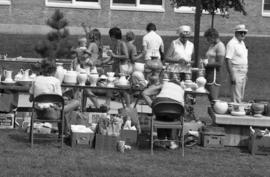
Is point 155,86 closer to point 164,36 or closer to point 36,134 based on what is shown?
point 36,134

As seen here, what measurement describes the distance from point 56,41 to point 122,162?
1989 cm

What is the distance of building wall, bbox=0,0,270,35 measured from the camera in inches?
1276

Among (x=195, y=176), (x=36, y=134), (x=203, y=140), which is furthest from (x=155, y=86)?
(x=195, y=176)

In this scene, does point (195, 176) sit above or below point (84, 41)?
below

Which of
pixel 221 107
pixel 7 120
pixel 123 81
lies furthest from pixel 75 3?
pixel 221 107

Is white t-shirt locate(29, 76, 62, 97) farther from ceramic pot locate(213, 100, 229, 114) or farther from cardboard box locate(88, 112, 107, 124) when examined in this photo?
ceramic pot locate(213, 100, 229, 114)

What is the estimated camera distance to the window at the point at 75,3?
3275 centimetres

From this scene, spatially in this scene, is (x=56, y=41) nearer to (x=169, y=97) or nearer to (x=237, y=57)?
(x=237, y=57)

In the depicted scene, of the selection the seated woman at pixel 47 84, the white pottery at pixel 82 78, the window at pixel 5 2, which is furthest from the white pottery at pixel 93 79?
the window at pixel 5 2

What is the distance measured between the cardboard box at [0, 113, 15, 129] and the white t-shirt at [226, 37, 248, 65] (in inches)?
162

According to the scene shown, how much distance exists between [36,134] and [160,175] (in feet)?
9.59

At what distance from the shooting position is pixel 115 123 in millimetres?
11242

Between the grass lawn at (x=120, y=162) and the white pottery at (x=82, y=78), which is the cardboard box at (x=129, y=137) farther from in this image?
the white pottery at (x=82, y=78)

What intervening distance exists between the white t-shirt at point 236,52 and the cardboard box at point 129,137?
3.08 meters
